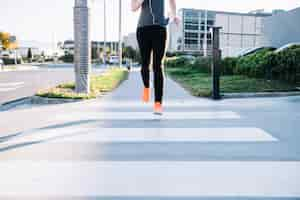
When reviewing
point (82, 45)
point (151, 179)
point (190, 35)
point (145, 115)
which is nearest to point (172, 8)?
point (145, 115)

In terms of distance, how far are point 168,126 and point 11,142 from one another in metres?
1.69

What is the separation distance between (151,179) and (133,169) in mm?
240

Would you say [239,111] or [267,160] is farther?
[239,111]

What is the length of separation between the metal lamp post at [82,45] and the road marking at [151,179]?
4292 mm

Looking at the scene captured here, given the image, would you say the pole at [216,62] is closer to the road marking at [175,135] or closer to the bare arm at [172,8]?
the bare arm at [172,8]

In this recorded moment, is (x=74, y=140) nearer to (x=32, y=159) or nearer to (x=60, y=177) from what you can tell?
(x=32, y=159)

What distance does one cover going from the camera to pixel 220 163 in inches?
107

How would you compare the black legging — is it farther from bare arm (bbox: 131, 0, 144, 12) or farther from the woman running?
bare arm (bbox: 131, 0, 144, 12)

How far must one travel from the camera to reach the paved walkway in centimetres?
222

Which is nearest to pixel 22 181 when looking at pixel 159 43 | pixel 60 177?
pixel 60 177

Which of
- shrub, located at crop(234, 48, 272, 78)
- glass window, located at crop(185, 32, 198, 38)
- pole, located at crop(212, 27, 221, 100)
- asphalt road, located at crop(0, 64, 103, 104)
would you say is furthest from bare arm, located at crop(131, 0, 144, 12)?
glass window, located at crop(185, 32, 198, 38)

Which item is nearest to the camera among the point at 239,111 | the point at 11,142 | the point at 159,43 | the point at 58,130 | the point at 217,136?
the point at 11,142

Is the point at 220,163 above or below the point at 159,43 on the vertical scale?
below

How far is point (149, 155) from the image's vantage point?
2922 mm
